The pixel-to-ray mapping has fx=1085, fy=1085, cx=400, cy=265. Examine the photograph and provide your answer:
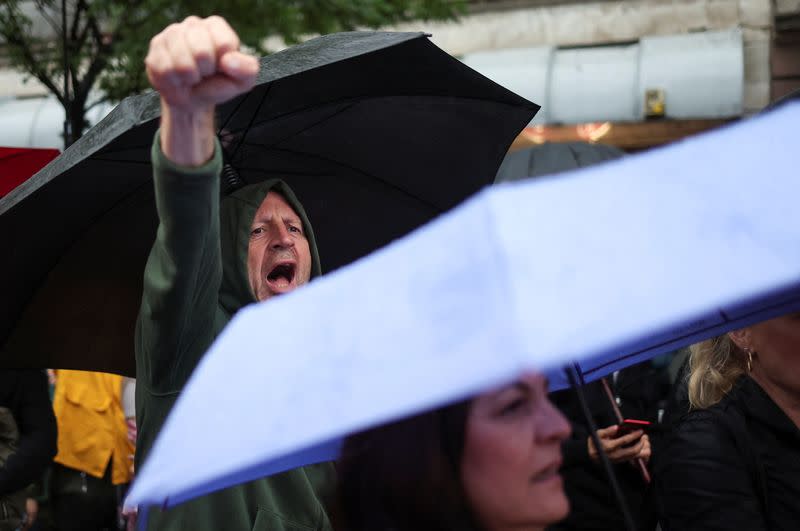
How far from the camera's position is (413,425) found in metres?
1.70

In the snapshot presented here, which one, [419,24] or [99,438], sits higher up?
[419,24]

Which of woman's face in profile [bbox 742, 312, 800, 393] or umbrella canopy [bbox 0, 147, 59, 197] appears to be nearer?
woman's face in profile [bbox 742, 312, 800, 393]

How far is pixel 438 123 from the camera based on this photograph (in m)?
4.01

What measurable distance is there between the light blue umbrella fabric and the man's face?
6.11 feet

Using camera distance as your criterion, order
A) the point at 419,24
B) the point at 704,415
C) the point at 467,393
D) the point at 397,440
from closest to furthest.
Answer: the point at 467,393
the point at 397,440
the point at 704,415
the point at 419,24

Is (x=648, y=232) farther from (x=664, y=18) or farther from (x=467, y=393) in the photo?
(x=664, y=18)

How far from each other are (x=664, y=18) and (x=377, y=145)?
981 centimetres

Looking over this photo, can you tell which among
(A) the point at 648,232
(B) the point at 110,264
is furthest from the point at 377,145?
(A) the point at 648,232

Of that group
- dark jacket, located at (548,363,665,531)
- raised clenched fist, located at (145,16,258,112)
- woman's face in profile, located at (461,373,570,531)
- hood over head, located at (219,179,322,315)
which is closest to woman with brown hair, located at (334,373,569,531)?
woman's face in profile, located at (461,373,570,531)

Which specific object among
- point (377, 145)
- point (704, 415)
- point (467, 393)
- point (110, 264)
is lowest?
point (704, 415)

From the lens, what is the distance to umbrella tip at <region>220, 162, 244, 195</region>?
142 inches

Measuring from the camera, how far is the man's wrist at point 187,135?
1.97 m

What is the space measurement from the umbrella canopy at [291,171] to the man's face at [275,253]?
30 centimetres

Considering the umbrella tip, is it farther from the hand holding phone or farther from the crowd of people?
the hand holding phone
